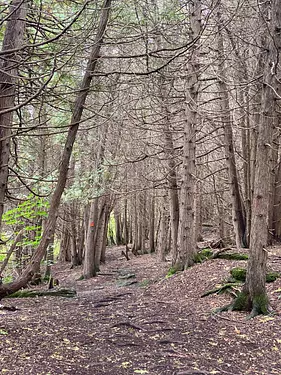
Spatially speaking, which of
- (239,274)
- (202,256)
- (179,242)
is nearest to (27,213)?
(179,242)

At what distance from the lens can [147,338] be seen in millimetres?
5207

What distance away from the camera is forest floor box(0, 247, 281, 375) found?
4168 mm

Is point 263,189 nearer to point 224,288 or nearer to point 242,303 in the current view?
point 242,303

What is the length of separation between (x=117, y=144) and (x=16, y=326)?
9334 millimetres

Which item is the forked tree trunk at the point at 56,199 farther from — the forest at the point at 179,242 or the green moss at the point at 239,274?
the green moss at the point at 239,274

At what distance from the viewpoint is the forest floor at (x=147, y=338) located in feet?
13.7

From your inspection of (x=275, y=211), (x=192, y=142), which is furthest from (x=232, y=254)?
(x=192, y=142)

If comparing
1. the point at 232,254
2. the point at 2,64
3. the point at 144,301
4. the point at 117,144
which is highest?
the point at 117,144

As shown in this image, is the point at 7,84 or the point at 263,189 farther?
the point at 263,189

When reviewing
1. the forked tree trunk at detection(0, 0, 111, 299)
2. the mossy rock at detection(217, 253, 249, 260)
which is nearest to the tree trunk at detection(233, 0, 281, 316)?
the forked tree trunk at detection(0, 0, 111, 299)

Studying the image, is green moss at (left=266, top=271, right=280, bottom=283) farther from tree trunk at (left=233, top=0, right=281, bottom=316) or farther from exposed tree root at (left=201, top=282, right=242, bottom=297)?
tree trunk at (left=233, top=0, right=281, bottom=316)

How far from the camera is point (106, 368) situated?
420 cm

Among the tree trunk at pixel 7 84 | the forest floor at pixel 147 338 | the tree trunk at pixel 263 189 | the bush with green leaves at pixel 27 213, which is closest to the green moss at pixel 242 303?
the tree trunk at pixel 263 189

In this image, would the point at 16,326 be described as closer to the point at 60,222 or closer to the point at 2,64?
the point at 2,64
